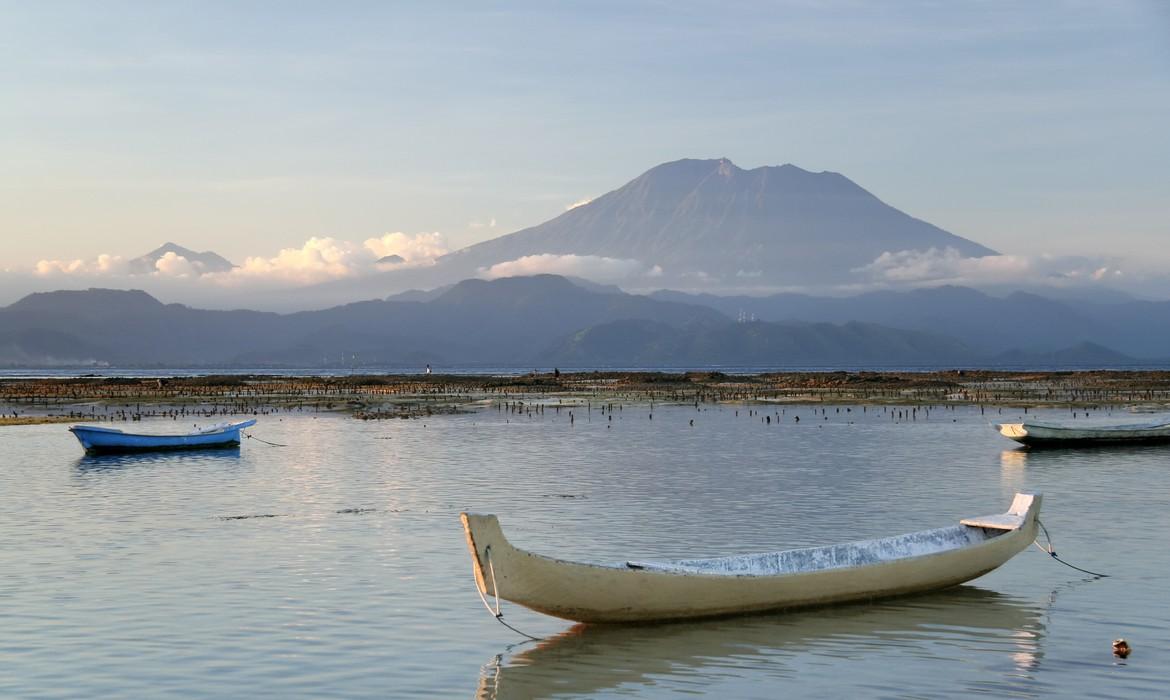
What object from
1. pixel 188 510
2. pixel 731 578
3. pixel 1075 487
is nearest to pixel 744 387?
pixel 1075 487

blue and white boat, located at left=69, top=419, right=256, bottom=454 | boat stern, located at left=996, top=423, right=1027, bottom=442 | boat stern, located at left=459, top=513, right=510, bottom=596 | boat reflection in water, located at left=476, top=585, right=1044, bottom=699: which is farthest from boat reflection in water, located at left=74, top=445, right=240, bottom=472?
boat stern, located at left=996, top=423, right=1027, bottom=442

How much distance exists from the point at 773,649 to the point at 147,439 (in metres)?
44.5

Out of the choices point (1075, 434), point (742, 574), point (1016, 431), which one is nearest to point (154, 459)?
point (1016, 431)

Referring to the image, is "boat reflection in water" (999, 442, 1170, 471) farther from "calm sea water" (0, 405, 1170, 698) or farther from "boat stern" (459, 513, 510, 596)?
"boat stern" (459, 513, 510, 596)

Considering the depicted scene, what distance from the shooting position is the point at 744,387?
140 meters

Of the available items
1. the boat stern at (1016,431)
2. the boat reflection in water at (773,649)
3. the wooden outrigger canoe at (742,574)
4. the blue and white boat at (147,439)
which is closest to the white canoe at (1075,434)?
the boat stern at (1016,431)

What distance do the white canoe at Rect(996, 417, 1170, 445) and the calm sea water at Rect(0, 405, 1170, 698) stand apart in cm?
116

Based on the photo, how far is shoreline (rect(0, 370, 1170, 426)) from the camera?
9775 cm

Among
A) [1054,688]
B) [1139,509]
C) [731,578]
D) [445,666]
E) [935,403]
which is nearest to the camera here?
[1054,688]

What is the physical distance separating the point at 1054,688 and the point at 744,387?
124m

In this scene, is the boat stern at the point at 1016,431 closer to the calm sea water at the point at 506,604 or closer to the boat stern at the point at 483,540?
the calm sea water at the point at 506,604

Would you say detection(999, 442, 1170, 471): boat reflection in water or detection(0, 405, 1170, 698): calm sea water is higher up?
detection(999, 442, 1170, 471): boat reflection in water

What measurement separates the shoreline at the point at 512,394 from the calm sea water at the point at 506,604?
44975 millimetres

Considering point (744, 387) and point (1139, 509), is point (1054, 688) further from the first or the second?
point (744, 387)
